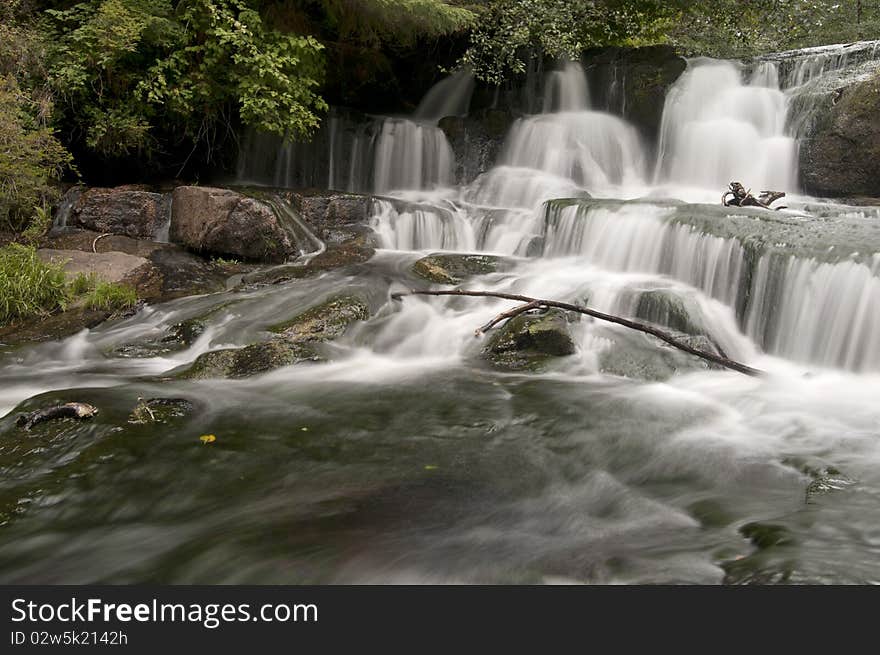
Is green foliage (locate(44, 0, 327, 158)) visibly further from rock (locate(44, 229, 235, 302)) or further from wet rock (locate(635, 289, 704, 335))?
wet rock (locate(635, 289, 704, 335))

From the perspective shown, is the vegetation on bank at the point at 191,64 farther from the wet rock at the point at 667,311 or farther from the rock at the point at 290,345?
the wet rock at the point at 667,311

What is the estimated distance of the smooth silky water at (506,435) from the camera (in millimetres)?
3314

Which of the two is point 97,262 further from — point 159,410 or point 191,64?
point 159,410

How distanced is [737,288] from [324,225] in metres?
6.24

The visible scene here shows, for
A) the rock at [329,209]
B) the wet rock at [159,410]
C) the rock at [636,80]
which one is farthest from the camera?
the rock at [636,80]

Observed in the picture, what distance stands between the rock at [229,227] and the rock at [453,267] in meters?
2.19

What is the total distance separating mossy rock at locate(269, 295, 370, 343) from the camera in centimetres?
713

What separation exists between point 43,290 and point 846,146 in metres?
11.3

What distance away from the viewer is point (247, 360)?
248 inches

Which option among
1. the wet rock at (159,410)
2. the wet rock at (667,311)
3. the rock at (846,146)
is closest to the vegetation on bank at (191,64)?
the rock at (846,146)

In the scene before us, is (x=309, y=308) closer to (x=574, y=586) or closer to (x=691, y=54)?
(x=574, y=586)

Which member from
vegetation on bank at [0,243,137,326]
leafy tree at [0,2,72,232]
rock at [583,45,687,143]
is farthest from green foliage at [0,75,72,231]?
rock at [583,45,687,143]

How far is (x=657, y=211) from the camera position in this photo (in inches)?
350

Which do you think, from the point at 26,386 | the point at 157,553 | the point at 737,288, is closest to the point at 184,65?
the point at 26,386
